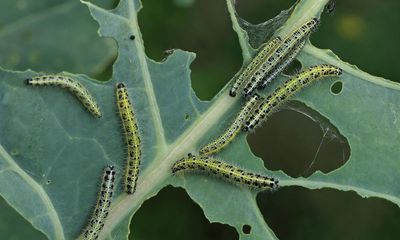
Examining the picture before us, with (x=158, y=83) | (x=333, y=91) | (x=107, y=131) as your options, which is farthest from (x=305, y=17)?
(x=107, y=131)

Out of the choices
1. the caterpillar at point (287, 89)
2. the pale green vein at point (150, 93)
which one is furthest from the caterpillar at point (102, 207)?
the caterpillar at point (287, 89)

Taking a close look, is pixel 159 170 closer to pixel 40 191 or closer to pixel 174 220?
pixel 40 191

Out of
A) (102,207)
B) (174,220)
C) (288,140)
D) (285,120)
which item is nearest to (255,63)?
(102,207)

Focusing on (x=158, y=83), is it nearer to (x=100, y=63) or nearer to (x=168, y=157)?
(x=168, y=157)

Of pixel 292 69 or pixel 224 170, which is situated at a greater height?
pixel 292 69

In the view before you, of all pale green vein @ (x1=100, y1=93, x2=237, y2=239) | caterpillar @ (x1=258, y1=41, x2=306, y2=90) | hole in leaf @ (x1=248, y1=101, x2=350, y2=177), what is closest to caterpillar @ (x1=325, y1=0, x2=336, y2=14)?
caterpillar @ (x1=258, y1=41, x2=306, y2=90)

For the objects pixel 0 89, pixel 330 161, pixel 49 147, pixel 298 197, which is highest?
pixel 0 89
